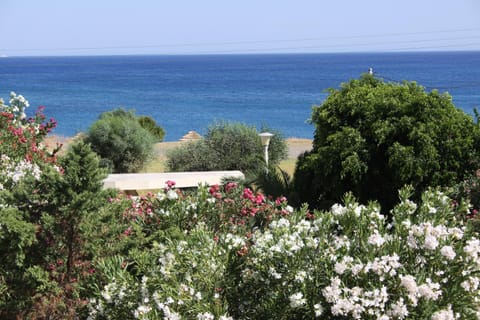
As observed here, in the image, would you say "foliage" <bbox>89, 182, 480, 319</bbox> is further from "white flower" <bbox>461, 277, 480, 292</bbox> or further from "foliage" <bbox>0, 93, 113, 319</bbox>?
"foliage" <bbox>0, 93, 113, 319</bbox>

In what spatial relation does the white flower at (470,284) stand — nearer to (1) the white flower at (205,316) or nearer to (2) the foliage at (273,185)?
(1) the white flower at (205,316)

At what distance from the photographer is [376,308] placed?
3.31m

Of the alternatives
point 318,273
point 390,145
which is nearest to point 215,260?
point 318,273

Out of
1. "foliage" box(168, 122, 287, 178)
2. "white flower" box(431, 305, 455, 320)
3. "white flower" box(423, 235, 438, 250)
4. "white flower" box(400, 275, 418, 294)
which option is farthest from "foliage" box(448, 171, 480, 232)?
"foliage" box(168, 122, 287, 178)

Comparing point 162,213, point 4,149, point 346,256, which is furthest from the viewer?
point 4,149

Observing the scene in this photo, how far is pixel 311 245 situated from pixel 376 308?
54 cm

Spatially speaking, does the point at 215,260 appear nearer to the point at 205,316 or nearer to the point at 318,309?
the point at 205,316

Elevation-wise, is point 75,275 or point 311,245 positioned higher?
point 311,245

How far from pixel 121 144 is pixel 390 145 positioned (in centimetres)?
1049

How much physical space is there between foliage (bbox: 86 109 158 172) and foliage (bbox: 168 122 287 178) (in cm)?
99

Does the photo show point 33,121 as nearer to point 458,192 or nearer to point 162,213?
point 162,213

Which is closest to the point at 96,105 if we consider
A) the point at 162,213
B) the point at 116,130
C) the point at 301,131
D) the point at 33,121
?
the point at 301,131

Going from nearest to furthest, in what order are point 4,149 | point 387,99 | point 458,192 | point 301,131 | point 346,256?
1. point 346,256
2. point 4,149
3. point 458,192
4. point 387,99
5. point 301,131

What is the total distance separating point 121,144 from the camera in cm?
1820
